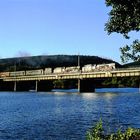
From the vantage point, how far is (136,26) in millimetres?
31594

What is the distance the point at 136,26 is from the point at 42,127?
83.5 feet

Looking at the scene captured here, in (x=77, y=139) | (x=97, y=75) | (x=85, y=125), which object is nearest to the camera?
(x=77, y=139)

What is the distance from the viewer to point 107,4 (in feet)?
105

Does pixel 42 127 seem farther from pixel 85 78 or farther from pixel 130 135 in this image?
pixel 85 78

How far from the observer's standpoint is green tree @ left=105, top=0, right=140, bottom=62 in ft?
102

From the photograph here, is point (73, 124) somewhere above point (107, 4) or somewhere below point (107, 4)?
below

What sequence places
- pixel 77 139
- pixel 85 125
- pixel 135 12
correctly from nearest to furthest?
pixel 135 12
pixel 77 139
pixel 85 125

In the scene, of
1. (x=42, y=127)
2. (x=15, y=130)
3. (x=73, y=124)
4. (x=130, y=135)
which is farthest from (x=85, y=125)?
(x=130, y=135)

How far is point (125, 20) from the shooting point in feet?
105

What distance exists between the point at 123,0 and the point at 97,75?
14753 cm

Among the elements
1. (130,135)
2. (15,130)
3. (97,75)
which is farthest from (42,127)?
(97,75)

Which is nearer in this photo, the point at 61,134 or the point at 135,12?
the point at 135,12

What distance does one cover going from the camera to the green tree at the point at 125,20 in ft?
102

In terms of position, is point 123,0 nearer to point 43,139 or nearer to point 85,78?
point 43,139
